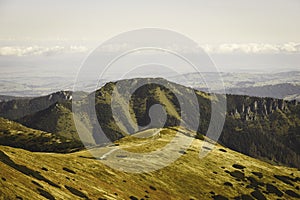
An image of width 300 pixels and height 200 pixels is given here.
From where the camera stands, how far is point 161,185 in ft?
277

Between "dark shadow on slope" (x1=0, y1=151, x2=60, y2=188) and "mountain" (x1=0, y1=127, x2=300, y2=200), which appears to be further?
"dark shadow on slope" (x1=0, y1=151, x2=60, y2=188)

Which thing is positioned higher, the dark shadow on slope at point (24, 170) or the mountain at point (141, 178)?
the dark shadow on slope at point (24, 170)

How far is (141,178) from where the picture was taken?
84.7m

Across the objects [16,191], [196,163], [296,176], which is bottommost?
[296,176]

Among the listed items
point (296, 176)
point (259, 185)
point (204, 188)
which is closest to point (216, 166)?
point (259, 185)

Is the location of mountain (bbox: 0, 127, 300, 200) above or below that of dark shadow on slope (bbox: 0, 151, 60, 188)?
below

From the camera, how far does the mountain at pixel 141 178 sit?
57.4 metres

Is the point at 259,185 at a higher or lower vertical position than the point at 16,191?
lower

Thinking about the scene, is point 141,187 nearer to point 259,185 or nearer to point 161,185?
point 161,185

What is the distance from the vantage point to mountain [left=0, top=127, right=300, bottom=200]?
57438 millimetres

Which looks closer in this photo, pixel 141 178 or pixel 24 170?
pixel 24 170

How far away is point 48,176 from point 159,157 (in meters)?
50.2

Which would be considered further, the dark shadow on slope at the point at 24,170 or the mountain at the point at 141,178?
the dark shadow on slope at the point at 24,170

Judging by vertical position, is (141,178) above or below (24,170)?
below
